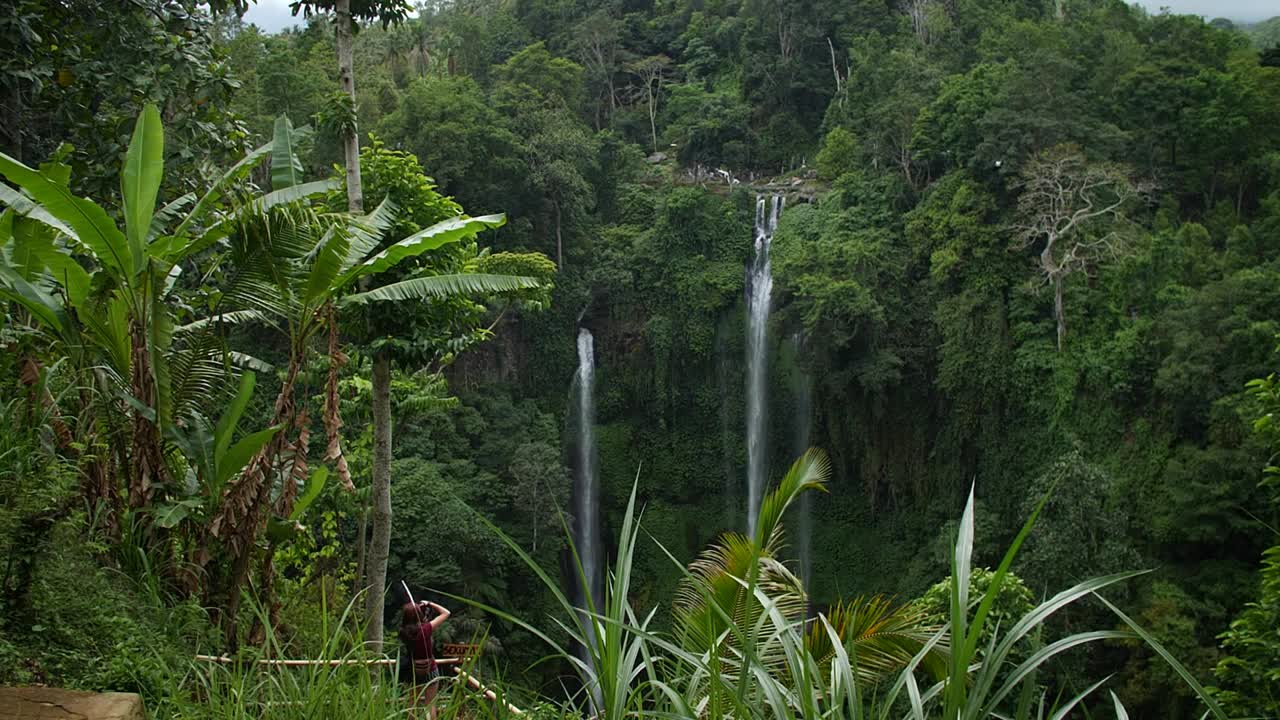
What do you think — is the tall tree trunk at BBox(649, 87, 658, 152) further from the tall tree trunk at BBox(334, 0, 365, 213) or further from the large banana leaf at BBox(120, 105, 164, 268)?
the large banana leaf at BBox(120, 105, 164, 268)

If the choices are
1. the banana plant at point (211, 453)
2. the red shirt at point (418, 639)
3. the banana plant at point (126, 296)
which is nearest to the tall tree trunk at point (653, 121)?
the banana plant at point (126, 296)

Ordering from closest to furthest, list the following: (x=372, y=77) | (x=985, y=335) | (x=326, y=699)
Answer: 1. (x=326, y=699)
2. (x=985, y=335)
3. (x=372, y=77)

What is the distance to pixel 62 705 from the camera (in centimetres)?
250

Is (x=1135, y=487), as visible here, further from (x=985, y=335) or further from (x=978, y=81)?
(x=978, y=81)

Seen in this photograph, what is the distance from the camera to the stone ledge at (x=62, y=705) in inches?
96.7

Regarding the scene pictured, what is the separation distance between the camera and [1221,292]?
13.9 m

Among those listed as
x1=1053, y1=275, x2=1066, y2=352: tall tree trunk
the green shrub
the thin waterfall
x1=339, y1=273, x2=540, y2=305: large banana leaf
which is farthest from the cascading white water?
x1=339, y1=273, x2=540, y2=305: large banana leaf

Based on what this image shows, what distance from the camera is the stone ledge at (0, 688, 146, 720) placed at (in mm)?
2457

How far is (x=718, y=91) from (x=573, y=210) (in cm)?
744

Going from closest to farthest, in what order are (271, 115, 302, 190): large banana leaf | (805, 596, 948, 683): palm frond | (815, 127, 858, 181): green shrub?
1. (805, 596, 948, 683): palm frond
2. (271, 115, 302, 190): large banana leaf
3. (815, 127, 858, 181): green shrub

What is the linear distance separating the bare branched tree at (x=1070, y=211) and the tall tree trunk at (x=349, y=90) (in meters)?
12.9

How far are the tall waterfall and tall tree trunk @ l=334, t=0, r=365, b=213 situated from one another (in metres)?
15.1

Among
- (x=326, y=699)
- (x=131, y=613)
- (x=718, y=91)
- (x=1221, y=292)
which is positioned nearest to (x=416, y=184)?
(x=131, y=613)

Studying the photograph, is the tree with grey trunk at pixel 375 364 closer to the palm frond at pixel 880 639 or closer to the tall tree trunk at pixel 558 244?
the palm frond at pixel 880 639
